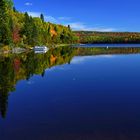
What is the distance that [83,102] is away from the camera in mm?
24297

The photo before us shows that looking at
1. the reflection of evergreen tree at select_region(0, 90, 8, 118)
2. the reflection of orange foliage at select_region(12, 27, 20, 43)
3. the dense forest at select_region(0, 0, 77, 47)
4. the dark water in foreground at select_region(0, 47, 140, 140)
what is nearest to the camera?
the dark water in foreground at select_region(0, 47, 140, 140)

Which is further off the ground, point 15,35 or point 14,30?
point 14,30

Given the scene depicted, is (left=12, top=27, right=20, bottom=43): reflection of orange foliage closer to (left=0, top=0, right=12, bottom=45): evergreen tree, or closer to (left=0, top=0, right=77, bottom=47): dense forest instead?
(left=0, top=0, right=77, bottom=47): dense forest

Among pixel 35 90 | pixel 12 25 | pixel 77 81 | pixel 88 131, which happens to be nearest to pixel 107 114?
pixel 88 131

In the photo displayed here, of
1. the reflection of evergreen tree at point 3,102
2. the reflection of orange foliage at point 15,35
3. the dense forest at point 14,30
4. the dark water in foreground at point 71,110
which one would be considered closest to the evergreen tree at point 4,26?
the dense forest at point 14,30

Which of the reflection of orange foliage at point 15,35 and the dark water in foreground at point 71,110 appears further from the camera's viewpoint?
the reflection of orange foliage at point 15,35

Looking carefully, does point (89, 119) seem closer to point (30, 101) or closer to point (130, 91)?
point (30, 101)

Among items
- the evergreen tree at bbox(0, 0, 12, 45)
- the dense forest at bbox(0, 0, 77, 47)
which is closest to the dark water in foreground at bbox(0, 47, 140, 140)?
the evergreen tree at bbox(0, 0, 12, 45)

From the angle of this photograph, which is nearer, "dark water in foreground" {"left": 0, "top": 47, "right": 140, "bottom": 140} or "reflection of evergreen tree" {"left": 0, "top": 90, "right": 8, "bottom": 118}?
"dark water in foreground" {"left": 0, "top": 47, "right": 140, "bottom": 140}

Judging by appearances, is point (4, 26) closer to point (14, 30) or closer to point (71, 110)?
point (14, 30)

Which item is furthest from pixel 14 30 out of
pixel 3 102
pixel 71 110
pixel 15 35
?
pixel 71 110

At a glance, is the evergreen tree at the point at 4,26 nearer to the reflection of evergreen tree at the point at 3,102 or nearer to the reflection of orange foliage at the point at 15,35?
the reflection of orange foliage at the point at 15,35

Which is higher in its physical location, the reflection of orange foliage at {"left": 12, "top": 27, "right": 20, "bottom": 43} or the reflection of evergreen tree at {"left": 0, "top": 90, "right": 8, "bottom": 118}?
the reflection of orange foliage at {"left": 12, "top": 27, "right": 20, "bottom": 43}

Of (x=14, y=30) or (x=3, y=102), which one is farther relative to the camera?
(x=14, y=30)
